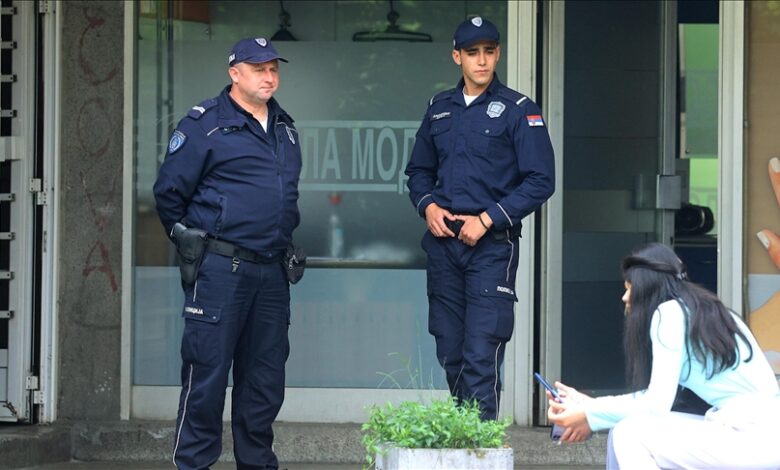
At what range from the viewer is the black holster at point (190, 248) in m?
5.62

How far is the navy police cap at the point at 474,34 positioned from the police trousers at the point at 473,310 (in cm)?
86

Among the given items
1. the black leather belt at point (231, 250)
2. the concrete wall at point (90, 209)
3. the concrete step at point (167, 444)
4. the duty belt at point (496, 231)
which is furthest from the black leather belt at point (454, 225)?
the concrete wall at point (90, 209)

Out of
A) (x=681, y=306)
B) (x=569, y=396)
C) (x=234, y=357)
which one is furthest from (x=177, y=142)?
(x=681, y=306)

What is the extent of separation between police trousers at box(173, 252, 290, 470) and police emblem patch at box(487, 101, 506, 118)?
1.14 m

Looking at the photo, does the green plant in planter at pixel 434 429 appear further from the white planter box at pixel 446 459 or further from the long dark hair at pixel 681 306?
the long dark hair at pixel 681 306

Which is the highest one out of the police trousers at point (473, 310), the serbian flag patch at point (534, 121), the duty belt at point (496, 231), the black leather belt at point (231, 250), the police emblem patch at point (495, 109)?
the police emblem patch at point (495, 109)

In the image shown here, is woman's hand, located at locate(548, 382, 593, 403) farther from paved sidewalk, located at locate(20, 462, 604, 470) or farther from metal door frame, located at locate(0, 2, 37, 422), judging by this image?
metal door frame, located at locate(0, 2, 37, 422)

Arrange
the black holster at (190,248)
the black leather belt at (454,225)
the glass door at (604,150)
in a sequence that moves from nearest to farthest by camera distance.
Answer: the black holster at (190,248), the black leather belt at (454,225), the glass door at (604,150)

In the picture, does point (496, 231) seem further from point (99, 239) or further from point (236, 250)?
point (99, 239)

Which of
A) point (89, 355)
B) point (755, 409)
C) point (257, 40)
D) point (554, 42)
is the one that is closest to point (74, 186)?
point (89, 355)

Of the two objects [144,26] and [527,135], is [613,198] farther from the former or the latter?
[144,26]

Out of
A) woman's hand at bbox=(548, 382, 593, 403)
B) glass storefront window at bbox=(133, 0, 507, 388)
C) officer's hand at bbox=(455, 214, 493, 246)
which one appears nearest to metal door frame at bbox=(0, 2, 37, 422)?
glass storefront window at bbox=(133, 0, 507, 388)

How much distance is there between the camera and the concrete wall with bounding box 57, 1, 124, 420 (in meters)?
7.42

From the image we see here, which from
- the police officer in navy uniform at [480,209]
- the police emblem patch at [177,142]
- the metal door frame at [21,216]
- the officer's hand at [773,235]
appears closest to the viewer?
the police emblem patch at [177,142]
